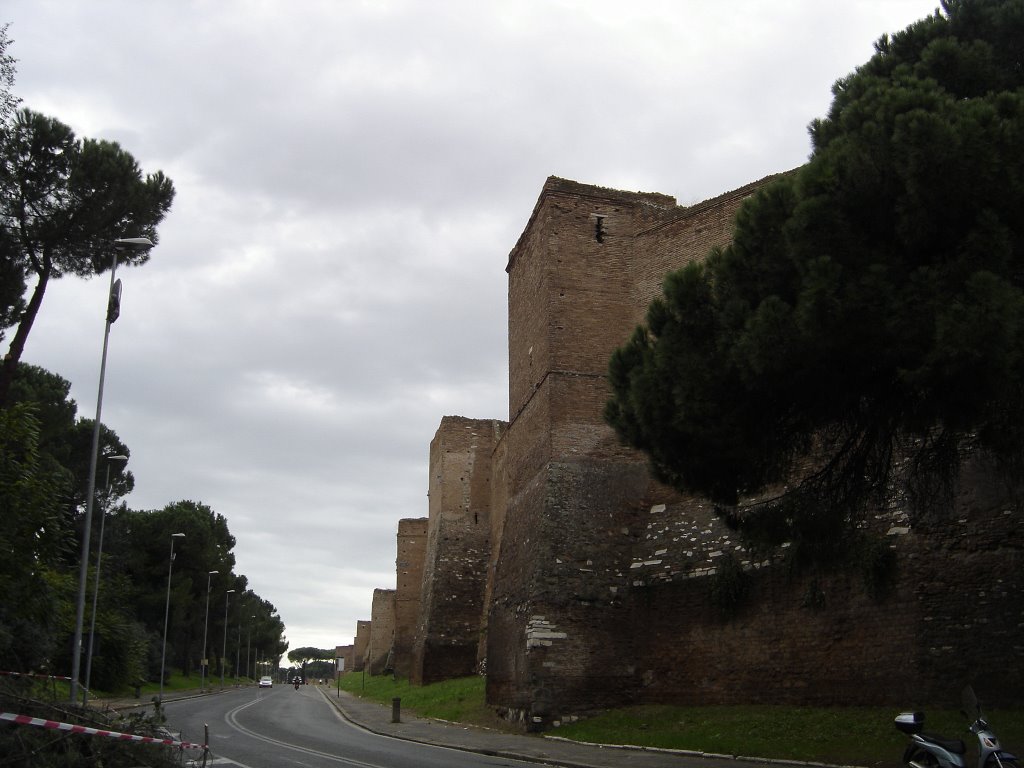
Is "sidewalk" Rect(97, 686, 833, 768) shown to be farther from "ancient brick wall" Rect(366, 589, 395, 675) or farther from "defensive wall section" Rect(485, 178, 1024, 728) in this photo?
"ancient brick wall" Rect(366, 589, 395, 675)

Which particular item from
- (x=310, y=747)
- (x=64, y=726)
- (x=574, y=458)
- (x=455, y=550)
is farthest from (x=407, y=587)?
(x=64, y=726)

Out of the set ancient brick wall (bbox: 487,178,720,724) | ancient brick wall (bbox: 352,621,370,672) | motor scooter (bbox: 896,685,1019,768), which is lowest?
ancient brick wall (bbox: 352,621,370,672)

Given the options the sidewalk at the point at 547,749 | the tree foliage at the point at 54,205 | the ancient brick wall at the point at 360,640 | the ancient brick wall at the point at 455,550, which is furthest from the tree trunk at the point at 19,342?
the ancient brick wall at the point at 360,640

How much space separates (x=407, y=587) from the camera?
4106 centimetres

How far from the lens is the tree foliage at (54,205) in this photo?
17656mm

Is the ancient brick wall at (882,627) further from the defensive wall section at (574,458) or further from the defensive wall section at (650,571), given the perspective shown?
the defensive wall section at (574,458)

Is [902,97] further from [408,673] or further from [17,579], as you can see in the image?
[408,673]

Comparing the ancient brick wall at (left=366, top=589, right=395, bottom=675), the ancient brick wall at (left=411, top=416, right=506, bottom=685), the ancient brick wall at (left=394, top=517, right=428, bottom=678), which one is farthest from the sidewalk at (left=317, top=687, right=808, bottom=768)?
the ancient brick wall at (left=366, top=589, right=395, bottom=675)

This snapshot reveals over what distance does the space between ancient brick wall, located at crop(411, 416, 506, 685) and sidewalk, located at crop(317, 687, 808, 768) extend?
30.0ft

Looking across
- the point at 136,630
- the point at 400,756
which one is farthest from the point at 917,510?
the point at 136,630

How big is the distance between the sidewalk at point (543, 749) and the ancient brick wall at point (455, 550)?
9133mm

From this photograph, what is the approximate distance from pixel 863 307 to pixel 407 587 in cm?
3527

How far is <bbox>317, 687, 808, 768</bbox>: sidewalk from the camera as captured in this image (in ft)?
37.8

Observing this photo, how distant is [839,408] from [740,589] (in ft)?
18.6
